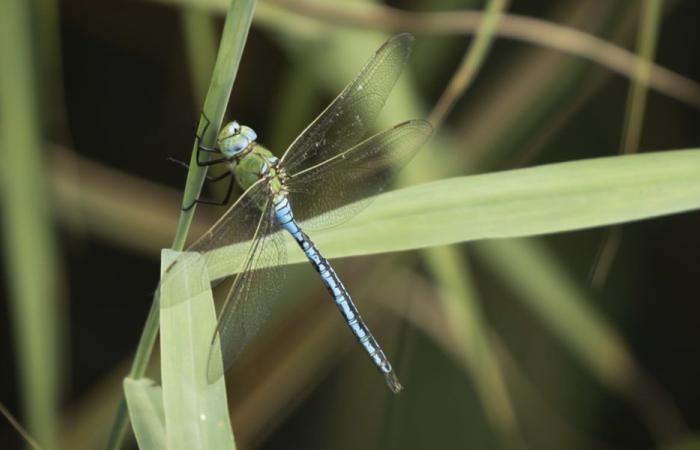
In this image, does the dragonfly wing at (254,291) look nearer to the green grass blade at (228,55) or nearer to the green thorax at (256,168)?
the green thorax at (256,168)

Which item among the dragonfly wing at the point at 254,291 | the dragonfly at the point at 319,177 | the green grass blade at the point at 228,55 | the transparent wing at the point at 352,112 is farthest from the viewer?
the transparent wing at the point at 352,112

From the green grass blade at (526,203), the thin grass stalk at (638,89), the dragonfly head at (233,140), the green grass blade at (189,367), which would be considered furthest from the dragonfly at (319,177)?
the thin grass stalk at (638,89)

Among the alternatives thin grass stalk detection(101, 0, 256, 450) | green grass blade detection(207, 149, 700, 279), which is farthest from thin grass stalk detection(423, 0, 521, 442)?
thin grass stalk detection(101, 0, 256, 450)

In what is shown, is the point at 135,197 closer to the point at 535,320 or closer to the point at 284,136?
the point at 284,136

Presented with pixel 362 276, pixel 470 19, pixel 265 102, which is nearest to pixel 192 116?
pixel 265 102

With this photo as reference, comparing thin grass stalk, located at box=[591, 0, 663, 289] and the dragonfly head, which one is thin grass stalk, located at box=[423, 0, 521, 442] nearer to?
thin grass stalk, located at box=[591, 0, 663, 289]

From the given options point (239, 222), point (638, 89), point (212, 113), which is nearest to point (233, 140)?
point (239, 222)

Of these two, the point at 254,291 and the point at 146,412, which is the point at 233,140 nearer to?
the point at 254,291
